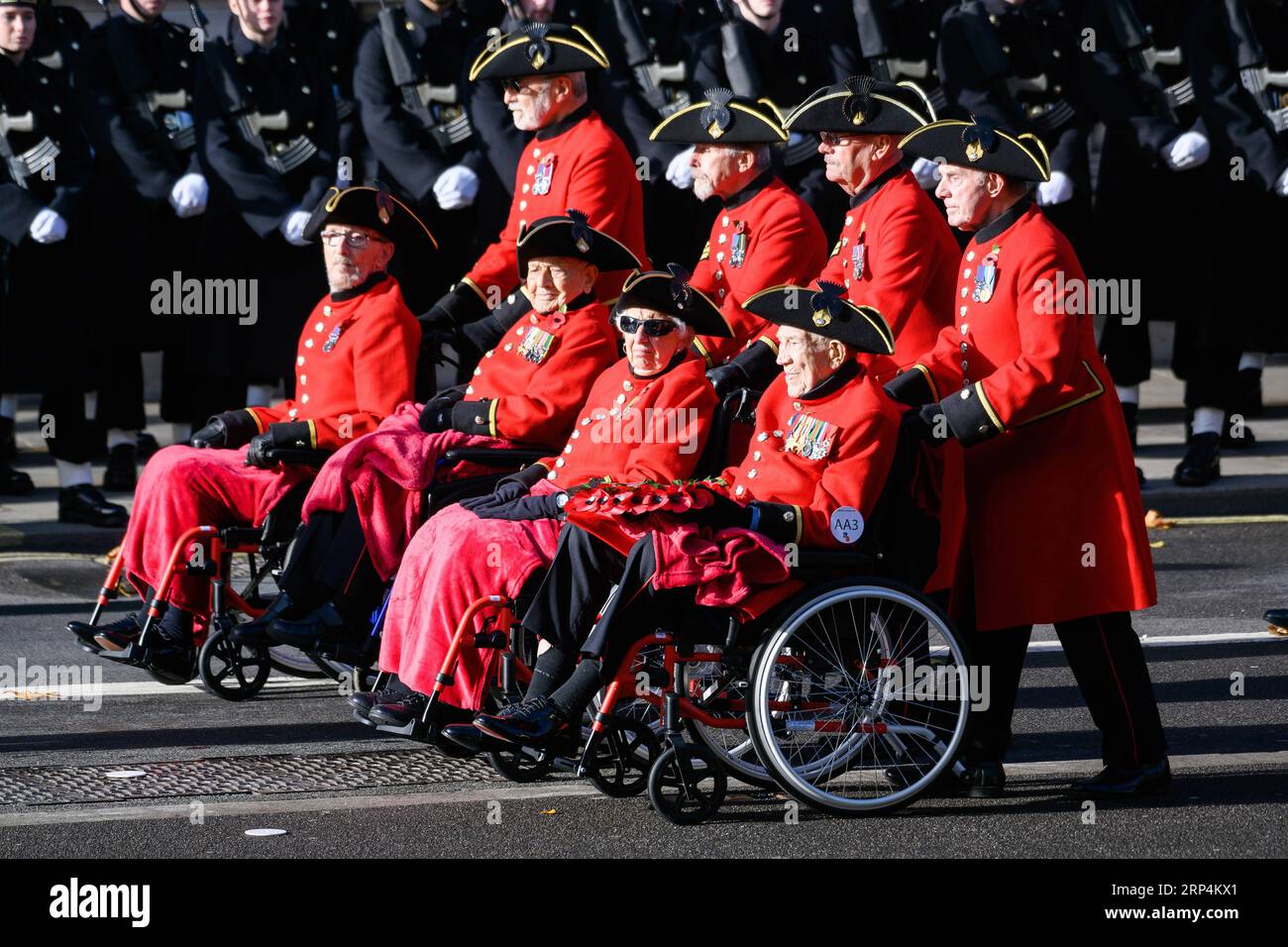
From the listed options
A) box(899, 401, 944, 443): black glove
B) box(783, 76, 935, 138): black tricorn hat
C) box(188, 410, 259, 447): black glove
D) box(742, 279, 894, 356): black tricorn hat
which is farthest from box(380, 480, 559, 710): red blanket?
box(783, 76, 935, 138): black tricorn hat

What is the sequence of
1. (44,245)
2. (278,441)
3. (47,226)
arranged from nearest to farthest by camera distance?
(278,441)
(47,226)
(44,245)

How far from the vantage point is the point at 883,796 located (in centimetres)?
680

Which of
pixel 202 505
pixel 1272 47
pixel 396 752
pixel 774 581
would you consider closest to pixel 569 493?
pixel 774 581

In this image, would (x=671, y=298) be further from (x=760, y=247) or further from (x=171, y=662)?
(x=171, y=662)

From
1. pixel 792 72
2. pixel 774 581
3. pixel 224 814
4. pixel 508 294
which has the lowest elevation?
pixel 224 814

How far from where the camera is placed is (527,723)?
6.77 m

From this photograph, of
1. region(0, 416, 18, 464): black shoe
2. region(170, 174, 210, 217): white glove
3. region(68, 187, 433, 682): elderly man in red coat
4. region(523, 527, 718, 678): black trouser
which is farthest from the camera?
region(0, 416, 18, 464): black shoe

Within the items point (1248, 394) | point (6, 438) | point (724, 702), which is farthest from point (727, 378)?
point (1248, 394)

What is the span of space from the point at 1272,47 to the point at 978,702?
5950mm

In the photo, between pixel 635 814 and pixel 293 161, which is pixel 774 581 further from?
pixel 293 161

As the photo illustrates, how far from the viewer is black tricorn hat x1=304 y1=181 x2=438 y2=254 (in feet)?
27.7

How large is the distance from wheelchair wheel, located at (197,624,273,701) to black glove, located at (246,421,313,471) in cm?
54

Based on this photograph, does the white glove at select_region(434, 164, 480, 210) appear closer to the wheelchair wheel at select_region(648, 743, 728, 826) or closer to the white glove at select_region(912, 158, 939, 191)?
the white glove at select_region(912, 158, 939, 191)

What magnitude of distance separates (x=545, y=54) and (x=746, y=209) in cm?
101
